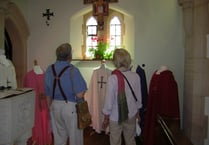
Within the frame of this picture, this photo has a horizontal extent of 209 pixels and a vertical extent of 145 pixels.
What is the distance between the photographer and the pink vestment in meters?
3.83

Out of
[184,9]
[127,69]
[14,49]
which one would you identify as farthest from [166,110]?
[14,49]

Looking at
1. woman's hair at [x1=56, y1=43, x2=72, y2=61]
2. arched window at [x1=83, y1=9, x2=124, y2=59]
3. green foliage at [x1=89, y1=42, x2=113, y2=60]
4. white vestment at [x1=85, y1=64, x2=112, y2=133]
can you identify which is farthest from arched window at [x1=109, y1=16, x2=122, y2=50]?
woman's hair at [x1=56, y1=43, x2=72, y2=61]

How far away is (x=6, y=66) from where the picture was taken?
2410 mm

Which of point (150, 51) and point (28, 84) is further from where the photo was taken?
point (150, 51)

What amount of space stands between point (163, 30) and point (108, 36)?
1201 millimetres

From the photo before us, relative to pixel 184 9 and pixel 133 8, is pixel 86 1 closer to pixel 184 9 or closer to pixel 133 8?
pixel 133 8

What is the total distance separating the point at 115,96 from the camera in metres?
2.69

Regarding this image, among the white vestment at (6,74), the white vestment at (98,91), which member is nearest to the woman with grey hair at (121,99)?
the white vestment at (6,74)

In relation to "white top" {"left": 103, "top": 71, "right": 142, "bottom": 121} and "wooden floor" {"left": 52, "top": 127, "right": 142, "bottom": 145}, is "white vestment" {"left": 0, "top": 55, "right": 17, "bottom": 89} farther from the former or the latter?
"wooden floor" {"left": 52, "top": 127, "right": 142, "bottom": 145}

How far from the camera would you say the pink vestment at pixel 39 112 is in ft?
12.6

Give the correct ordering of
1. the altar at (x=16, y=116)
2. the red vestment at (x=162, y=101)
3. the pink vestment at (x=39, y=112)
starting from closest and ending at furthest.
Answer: the altar at (x=16, y=116) → the red vestment at (x=162, y=101) → the pink vestment at (x=39, y=112)

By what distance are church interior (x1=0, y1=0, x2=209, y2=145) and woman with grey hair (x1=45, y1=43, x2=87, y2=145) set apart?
1.17 metres

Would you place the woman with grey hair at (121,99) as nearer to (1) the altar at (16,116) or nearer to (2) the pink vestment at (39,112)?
(1) the altar at (16,116)

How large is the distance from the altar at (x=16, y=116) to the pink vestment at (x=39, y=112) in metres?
1.45
